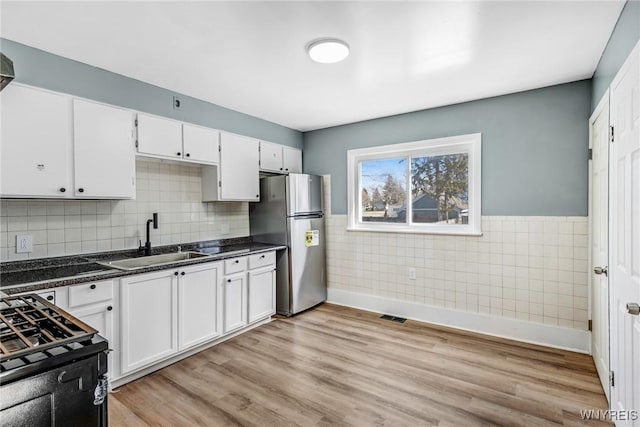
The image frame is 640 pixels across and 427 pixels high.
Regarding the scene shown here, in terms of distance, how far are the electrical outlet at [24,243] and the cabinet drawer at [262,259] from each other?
1749mm

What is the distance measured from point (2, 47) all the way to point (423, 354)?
388 cm

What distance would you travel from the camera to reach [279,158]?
4.21 meters

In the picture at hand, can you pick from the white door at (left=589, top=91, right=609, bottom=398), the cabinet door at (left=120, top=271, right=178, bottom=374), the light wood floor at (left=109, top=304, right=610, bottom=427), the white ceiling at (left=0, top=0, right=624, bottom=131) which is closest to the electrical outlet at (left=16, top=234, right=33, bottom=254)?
the cabinet door at (left=120, top=271, right=178, bottom=374)

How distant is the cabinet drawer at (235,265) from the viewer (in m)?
3.10

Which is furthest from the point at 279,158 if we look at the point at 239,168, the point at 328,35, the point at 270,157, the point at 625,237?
the point at 625,237

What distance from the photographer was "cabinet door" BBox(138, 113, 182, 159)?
9.00ft

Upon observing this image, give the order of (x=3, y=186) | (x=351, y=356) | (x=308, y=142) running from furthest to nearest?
(x=308, y=142) → (x=351, y=356) → (x=3, y=186)

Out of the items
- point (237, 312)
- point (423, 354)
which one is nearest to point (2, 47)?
point (237, 312)

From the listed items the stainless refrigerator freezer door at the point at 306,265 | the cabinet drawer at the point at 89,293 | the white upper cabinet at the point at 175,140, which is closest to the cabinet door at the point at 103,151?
the white upper cabinet at the point at 175,140

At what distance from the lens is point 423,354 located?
283 cm

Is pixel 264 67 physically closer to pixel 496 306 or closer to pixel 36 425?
pixel 36 425

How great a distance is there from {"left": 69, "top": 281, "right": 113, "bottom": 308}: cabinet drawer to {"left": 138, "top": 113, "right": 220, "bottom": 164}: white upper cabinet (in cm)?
116

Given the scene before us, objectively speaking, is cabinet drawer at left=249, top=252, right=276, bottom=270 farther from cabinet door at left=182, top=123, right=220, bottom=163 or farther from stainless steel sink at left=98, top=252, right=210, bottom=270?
cabinet door at left=182, top=123, right=220, bottom=163

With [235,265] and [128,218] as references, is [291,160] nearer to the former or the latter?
[235,265]
